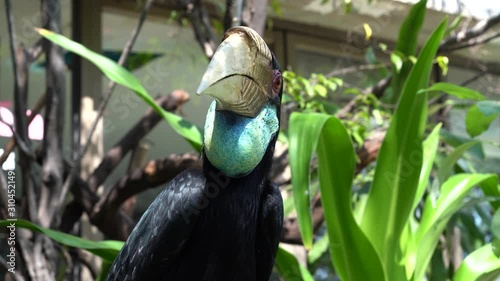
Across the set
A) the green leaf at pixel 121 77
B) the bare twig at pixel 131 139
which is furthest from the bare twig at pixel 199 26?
the green leaf at pixel 121 77

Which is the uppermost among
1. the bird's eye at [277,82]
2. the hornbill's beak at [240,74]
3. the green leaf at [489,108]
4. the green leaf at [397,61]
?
the hornbill's beak at [240,74]

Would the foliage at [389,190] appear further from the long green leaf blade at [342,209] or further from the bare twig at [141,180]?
the bare twig at [141,180]

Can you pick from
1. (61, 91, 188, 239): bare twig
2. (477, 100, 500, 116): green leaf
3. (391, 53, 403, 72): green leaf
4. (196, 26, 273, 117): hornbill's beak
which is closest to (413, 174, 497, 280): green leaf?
(477, 100, 500, 116): green leaf

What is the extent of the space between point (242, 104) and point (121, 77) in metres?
0.47

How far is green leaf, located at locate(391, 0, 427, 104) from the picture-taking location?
162 cm

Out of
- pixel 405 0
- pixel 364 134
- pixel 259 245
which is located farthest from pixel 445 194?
pixel 405 0

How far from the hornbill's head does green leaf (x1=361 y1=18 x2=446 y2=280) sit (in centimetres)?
38

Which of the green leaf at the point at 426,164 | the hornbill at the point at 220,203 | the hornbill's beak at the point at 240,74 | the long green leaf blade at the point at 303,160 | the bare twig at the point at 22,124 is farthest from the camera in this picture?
the bare twig at the point at 22,124

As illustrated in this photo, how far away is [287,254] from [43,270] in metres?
0.56

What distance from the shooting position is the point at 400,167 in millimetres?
1249

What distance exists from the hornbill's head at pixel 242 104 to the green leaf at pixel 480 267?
1.75 feet

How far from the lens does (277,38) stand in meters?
2.60

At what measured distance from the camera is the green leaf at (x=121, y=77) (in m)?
1.18

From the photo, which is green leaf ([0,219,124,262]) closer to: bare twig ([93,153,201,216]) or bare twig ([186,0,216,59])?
bare twig ([93,153,201,216])
